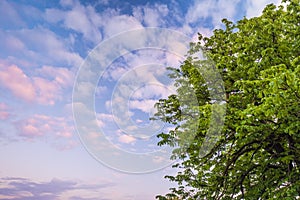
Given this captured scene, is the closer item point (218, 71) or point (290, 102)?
point (290, 102)

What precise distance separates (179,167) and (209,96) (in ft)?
15.2

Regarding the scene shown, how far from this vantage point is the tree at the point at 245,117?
40.6 ft

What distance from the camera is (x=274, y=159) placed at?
1398 cm

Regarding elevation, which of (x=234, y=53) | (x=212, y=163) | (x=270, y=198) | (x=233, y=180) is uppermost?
(x=234, y=53)

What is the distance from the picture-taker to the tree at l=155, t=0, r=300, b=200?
12.4m

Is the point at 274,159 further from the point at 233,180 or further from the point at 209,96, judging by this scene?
the point at 209,96

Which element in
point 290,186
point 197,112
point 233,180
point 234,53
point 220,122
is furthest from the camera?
point 234,53

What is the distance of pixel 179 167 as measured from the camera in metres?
17.9

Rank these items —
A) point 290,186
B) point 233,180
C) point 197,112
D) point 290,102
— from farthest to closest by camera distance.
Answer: point 233,180 → point 197,112 → point 290,186 → point 290,102

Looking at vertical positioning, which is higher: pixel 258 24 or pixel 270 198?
pixel 258 24

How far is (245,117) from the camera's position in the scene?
1212cm

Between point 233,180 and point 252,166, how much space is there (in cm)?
123

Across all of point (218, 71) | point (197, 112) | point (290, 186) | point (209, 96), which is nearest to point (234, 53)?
point (218, 71)

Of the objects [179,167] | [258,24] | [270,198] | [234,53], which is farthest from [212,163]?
[258,24]
